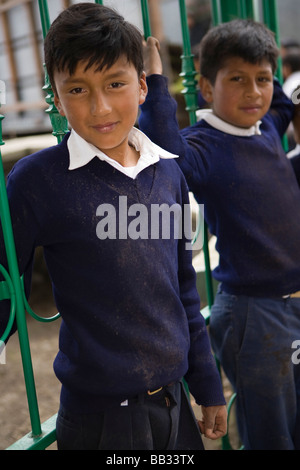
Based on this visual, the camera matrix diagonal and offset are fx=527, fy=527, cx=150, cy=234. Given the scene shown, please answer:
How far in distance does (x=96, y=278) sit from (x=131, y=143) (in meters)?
0.39

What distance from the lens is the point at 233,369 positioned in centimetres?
183

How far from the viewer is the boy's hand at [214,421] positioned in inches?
59.0

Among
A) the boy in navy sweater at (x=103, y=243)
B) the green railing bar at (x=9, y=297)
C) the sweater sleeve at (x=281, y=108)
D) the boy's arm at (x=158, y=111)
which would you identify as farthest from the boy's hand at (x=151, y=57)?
the green railing bar at (x=9, y=297)

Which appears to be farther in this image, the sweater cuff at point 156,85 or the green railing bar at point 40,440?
the sweater cuff at point 156,85

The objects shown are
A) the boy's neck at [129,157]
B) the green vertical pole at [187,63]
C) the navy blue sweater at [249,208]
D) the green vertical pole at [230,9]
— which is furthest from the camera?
the green vertical pole at [230,9]

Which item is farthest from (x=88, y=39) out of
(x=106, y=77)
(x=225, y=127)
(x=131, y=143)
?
(x=225, y=127)

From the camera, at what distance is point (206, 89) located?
188 centimetres

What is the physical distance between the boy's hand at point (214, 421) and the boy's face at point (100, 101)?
79 cm

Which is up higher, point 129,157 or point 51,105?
point 51,105

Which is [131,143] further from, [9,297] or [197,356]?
[197,356]

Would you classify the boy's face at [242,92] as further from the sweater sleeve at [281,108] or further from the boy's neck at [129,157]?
the boy's neck at [129,157]

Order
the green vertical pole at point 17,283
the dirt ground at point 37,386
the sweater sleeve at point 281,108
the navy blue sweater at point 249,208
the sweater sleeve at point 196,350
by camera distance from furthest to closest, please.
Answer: the dirt ground at point 37,386, the sweater sleeve at point 281,108, the navy blue sweater at point 249,208, the sweater sleeve at point 196,350, the green vertical pole at point 17,283

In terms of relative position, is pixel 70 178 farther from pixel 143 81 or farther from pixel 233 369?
pixel 233 369

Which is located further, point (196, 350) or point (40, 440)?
point (196, 350)
